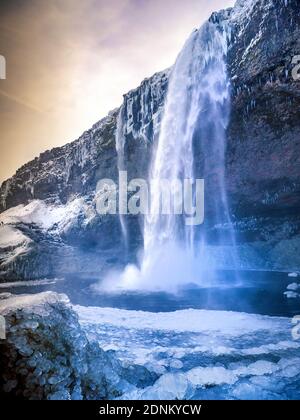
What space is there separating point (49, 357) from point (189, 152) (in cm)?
1781

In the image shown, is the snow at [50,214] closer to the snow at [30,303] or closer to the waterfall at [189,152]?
the waterfall at [189,152]

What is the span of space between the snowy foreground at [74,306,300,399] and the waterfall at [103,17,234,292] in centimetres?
693

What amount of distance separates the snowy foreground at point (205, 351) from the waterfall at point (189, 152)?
22.7ft

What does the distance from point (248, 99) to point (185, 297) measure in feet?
36.4

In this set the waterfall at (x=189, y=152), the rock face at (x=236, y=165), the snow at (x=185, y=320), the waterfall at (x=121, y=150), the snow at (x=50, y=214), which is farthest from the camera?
the snow at (x=50, y=214)

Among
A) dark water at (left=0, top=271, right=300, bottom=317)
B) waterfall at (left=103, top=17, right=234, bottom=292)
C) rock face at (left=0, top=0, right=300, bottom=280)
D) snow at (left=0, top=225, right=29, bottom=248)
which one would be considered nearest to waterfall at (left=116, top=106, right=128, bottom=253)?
rock face at (left=0, top=0, right=300, bottom=280)

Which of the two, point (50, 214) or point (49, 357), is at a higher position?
point (50, 214)

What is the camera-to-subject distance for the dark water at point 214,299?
1092 centimetres

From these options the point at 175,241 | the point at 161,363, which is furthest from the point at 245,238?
the point at 161,363

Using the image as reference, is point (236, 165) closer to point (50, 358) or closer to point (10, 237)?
point (50, 358)

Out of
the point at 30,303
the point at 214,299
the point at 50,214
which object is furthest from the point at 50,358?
the point at 50,214

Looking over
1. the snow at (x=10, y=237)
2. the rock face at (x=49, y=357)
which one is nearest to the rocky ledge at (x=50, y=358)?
the rock face at (x=49, y=357)

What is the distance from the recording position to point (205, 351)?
246 inches
